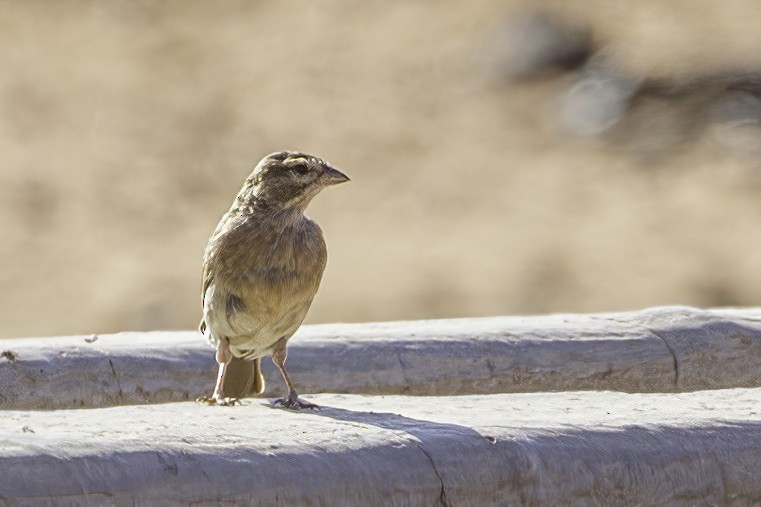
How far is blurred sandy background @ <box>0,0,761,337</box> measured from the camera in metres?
14.8

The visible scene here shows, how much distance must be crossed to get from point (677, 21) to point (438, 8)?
3.74 metres

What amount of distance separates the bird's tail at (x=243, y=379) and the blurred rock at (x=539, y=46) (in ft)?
50.5

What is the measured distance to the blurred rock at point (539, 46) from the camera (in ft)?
64.6

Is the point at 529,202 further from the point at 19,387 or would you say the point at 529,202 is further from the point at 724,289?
the point at 19,387

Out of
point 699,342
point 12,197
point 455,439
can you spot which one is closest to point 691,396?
point 699,342

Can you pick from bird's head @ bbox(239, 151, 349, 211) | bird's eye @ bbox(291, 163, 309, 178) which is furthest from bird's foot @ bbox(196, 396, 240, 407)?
bird's eye @ bbox(291, 163, 309, 178)

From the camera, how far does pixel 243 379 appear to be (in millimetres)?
4645

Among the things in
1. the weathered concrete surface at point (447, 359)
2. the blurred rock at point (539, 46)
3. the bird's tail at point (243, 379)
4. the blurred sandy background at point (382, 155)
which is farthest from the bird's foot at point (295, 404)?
the blurred rock at point (539, 46)

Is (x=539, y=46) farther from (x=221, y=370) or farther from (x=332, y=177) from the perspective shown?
(x=332, y=177)

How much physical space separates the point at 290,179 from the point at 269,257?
236 mm

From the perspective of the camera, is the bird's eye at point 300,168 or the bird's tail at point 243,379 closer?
the bird's eye at point 300,168

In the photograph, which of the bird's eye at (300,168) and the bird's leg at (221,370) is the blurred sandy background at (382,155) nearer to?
the bird's leg at (221,370)

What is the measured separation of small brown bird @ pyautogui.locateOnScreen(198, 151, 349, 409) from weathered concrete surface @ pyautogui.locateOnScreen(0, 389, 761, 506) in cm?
25

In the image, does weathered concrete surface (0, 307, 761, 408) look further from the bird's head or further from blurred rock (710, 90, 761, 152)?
blurred rock (710, 90, 761, 152)
